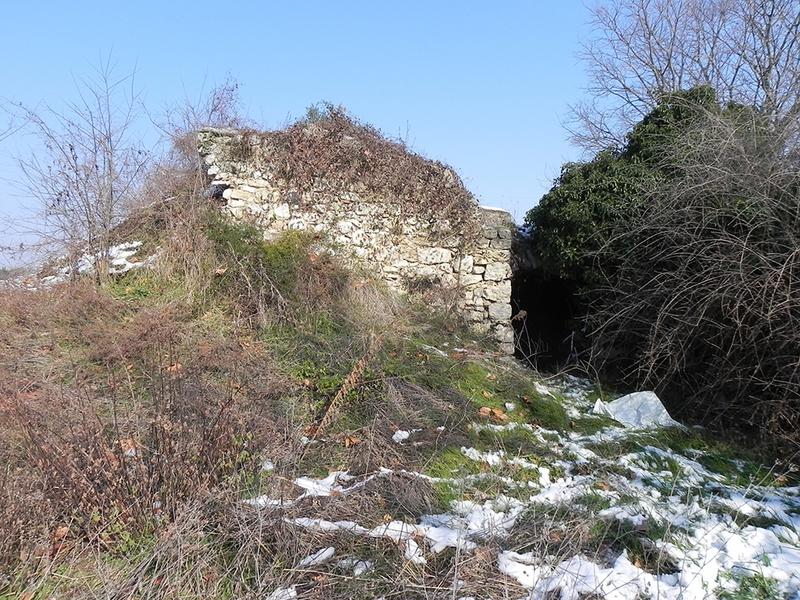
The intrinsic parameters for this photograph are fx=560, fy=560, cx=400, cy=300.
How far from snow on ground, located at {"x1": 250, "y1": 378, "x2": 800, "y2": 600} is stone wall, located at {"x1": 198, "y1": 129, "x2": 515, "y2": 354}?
3.87 m

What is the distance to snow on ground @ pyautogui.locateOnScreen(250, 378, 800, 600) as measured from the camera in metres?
2.97

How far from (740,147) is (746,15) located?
49.1 feet

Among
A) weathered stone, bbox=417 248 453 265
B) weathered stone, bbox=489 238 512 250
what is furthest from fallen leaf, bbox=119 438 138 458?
weathered stone, bbox=489 238 512 250

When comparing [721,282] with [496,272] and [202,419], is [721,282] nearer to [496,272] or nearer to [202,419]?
[496,272]

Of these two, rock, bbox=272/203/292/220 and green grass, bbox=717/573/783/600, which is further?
rock, bbox=272/203/292/220

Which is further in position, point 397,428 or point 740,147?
point 740,147

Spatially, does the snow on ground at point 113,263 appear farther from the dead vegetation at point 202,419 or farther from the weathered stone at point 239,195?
the weathered stone at point 239,195

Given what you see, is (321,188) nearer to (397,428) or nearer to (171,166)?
(171,166)

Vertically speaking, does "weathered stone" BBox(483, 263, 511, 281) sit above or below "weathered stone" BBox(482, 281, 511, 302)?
above

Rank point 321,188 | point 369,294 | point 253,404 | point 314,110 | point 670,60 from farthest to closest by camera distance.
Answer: point 670,60 → point 314,110 → point 321,188 → point 369,294 → point 253,404

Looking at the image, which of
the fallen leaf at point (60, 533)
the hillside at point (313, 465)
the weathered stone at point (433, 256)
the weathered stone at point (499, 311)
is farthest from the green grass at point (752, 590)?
the weathered stone at point (433, 256)

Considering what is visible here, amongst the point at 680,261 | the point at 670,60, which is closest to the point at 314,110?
the point at 680,261

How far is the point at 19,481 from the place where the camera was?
307 centimetres

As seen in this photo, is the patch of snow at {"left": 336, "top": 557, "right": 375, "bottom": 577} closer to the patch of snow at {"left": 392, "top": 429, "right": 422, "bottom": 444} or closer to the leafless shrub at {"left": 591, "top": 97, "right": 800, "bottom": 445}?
the patch of snow at {"left": 392, "top": 429, "right": 422, "bottom": 444}
